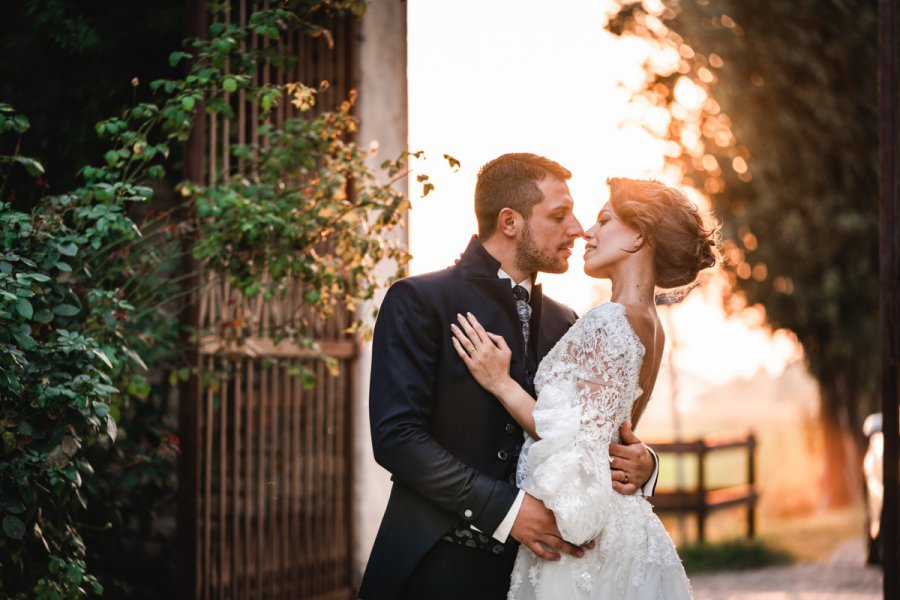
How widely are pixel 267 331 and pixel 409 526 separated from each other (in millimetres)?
2637

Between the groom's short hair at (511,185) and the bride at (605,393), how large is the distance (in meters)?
0.26

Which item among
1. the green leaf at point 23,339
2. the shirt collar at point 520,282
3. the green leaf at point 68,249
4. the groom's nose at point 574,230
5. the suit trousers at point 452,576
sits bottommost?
the suit trousers at point 452,576

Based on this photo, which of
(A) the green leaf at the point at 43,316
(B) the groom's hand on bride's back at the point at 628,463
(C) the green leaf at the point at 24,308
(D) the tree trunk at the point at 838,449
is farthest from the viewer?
(D) the tree trunk at the point at 838,449

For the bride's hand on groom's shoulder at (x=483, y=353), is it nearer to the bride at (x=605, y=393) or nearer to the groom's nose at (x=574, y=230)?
the bride at (x=605, y=393)

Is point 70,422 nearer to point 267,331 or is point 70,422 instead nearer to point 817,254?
point 267,331

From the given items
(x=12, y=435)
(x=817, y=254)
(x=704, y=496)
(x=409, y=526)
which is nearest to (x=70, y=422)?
(x=12, y=435)

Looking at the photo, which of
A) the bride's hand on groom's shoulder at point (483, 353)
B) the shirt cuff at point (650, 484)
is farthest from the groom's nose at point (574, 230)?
the shirt cuff at point (650, 484)

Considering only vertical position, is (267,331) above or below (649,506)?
above

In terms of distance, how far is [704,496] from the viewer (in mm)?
12711

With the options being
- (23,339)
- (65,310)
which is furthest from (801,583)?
(23,339)

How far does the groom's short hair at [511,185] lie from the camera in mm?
3662

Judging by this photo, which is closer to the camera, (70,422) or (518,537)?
(518,537)

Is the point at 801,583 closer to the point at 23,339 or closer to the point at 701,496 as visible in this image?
the point at 701,496

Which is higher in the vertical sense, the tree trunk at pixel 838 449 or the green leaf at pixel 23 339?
the green leaf at pixel 23 339
